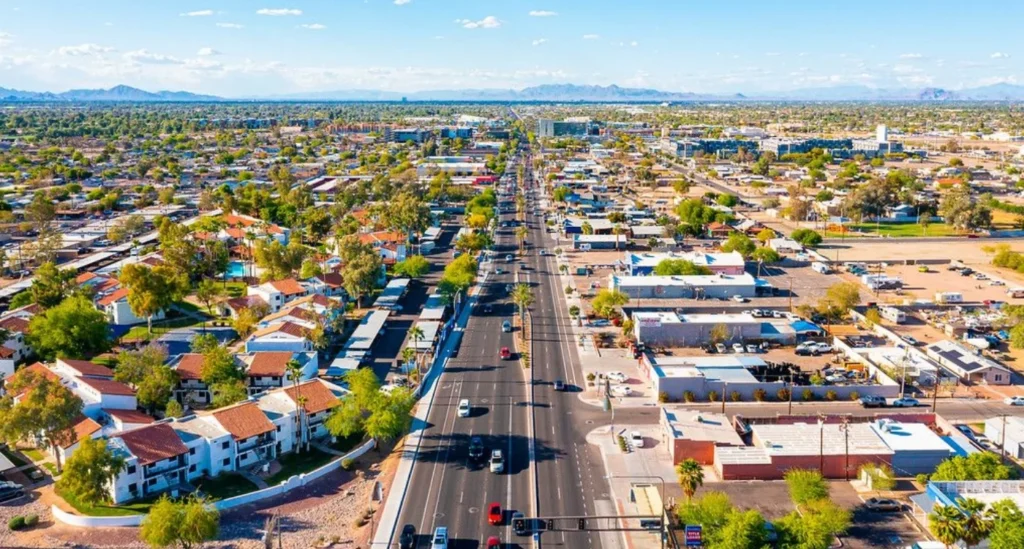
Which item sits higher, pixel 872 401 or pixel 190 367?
pixel 190 367

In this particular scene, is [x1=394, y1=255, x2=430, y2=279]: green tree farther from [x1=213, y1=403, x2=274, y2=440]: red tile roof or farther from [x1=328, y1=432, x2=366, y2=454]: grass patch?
[x1=213, y1=403, x2=274, y2=440]: red tile roof

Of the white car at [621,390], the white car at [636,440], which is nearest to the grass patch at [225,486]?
the white car at [636,440]

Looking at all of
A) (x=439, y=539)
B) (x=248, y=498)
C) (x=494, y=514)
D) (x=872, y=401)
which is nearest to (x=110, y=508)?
(x=248, y=498)

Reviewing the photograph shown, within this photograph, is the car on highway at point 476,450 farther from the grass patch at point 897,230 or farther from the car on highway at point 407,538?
the grass patch at point 897,230

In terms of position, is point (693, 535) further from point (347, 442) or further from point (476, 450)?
point (347, 442)

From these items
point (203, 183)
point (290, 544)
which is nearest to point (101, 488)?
point (290, 544)

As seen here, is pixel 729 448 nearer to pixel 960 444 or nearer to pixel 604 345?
pixel 960 444

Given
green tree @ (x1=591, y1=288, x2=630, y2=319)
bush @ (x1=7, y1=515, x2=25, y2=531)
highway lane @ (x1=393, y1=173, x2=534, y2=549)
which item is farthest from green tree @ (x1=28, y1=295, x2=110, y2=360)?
green tree @ (x1=591, y1=288, x2=630, y2=319)
